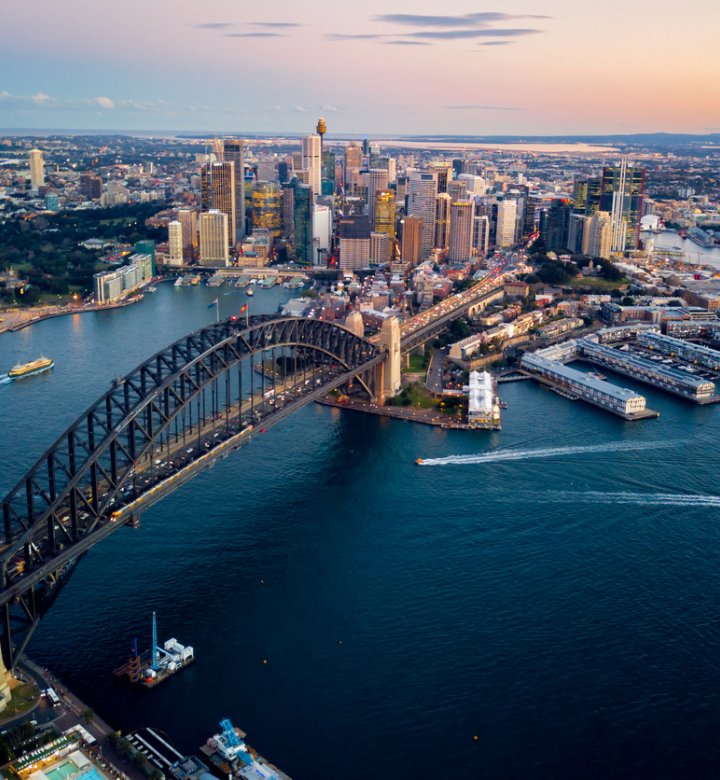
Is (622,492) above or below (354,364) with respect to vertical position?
below

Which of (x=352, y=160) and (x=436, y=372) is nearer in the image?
(x=436, y=372)

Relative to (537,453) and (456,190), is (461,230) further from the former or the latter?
(537,453)

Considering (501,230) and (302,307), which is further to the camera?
(501,230)

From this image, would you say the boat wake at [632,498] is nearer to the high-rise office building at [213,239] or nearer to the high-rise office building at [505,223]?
the high-rise office building at [213,239]

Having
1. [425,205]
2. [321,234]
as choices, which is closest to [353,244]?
[321,234]

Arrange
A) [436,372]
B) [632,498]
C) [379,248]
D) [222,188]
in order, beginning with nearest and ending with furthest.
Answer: [632,498] → [436,372] → [379,248] → [222,188]

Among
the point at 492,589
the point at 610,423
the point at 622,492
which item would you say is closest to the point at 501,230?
the point at 610,423

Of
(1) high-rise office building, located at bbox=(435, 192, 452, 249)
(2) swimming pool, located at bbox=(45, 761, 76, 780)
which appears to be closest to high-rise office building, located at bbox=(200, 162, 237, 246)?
(1) high-rise office building, located at bbox=(435, 192, 452, 249)

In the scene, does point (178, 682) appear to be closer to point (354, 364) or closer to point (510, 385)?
point (354, 364)
